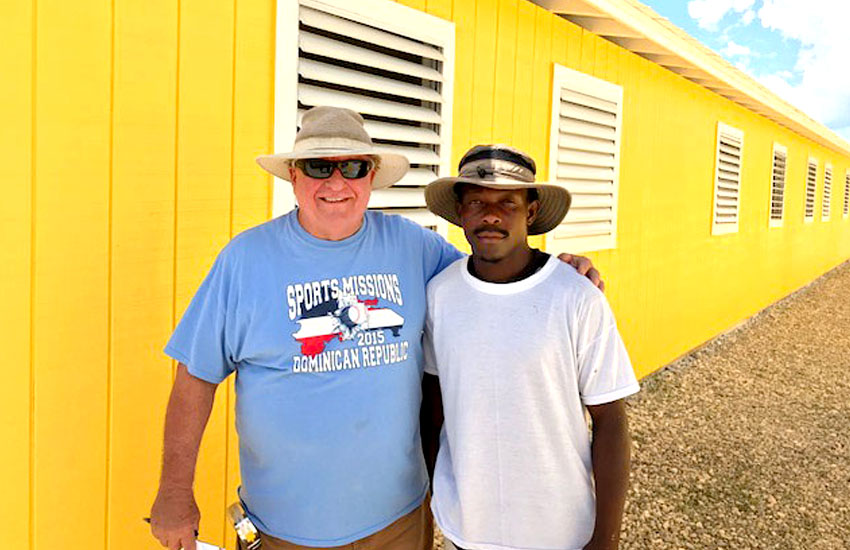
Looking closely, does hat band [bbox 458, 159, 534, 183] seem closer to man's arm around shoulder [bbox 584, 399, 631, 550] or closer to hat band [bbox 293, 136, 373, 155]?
hat band [bbox 293, 136, 373, 155]

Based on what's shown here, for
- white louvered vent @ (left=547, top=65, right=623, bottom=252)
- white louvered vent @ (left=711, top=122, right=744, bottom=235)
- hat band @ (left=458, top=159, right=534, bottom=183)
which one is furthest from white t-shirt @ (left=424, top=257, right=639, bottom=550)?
white louvered vent @ (left=711, top=122, right=744, bottom=235)

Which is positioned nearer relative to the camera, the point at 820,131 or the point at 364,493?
the point at 364,493

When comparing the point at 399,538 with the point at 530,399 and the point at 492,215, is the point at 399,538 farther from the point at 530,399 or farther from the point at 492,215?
the point at 492,215

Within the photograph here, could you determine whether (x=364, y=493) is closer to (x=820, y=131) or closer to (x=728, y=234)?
(x=728, y=234)

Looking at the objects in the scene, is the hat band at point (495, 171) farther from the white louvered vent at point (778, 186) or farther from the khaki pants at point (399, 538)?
the white louvered vent at point (778, 186)

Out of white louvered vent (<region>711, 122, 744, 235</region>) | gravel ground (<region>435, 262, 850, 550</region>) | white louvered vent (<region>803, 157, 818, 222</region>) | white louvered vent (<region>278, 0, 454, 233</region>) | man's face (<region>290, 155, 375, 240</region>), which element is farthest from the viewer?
white louvered vent (<region>803, 157, 818, 222</region>)

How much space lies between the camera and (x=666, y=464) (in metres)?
4.71

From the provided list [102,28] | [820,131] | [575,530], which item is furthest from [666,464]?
[820,131]

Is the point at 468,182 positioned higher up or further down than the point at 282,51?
further down

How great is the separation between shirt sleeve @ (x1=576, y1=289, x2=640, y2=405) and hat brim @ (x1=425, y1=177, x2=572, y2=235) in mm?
338

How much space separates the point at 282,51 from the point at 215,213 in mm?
679

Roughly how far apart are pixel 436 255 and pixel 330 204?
1.24ft

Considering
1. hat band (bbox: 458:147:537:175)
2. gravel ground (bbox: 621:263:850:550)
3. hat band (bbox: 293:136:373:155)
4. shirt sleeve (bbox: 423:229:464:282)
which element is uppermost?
hat band (bbox: 293:136:373:155)

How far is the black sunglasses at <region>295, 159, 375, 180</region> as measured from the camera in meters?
1.88
